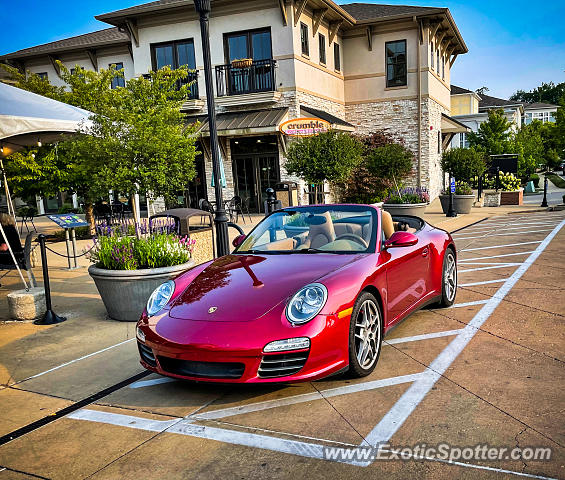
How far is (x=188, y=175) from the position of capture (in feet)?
39.1

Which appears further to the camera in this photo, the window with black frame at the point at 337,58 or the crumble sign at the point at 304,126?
the window with black frame at the point at 337,58

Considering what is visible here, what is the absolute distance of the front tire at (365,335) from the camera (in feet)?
13.0

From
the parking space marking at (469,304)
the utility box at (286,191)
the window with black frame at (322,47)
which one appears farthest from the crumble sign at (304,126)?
the parking space marking at (469,304)

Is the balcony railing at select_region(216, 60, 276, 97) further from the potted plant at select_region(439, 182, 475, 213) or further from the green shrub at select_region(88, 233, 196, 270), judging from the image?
the green shrub at select_region(88, 233, 196, 270)

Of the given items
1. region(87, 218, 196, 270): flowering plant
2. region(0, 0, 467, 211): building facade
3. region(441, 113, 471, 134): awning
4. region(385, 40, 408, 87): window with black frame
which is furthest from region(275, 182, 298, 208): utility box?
region(441, 113, 471, 134): awning

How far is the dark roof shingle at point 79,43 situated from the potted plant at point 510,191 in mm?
18918

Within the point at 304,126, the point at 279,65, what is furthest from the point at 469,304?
the point at 279,65

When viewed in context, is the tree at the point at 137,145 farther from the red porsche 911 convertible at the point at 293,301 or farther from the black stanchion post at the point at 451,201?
the black stanchion post at the point at 451,201

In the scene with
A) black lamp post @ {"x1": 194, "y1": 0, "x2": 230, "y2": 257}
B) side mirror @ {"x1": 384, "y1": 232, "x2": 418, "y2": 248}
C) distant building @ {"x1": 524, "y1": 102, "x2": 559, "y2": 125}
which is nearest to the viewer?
side mirror @ {"x1": 384, "y1": 232, "x2": 418, "y2": 248}

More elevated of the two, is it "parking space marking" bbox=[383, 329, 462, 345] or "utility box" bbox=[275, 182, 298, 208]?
"utility box" bbox=[275, 182, 298, 208]

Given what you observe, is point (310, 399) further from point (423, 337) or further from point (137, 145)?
point (137, 145)

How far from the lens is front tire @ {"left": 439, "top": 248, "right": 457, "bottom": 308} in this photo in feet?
20.0

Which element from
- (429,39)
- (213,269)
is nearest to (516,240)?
(213,269)

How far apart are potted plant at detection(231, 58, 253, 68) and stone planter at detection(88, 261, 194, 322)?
15.0 meters
